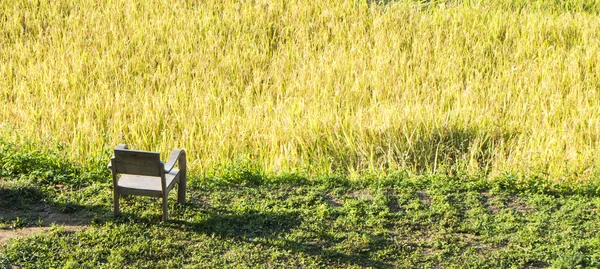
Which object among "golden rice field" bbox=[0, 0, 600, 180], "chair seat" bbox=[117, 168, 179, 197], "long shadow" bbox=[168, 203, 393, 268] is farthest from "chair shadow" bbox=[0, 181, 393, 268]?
"golden rice field" bbox=[0, 0, 600, 180]

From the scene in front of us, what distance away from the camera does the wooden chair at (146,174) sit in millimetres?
5277

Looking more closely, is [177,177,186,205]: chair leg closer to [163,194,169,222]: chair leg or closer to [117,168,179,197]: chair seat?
[117,168,179,197]: chair seat

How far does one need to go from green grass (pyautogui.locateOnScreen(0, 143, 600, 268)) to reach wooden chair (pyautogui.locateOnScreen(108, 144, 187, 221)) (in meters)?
0.25

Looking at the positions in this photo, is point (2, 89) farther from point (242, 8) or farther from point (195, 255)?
point (195, 255)

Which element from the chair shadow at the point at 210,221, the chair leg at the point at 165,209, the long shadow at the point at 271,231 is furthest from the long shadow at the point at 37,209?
the long shadow at the point at 271,231

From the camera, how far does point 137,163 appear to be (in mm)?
5316

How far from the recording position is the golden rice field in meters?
6.75

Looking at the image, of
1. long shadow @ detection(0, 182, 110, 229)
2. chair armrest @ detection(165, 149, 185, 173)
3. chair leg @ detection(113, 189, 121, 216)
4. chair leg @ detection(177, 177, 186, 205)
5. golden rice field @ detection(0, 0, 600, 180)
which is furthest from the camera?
golden rice field @ detection(0, 0, 600, 180)

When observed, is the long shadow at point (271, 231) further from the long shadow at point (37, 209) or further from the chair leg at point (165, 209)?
the long shadow at point (37, 209)

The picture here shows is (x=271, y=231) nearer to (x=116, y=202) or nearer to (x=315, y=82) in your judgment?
(x=116, y=202)

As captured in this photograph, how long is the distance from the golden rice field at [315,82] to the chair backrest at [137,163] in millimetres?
1204

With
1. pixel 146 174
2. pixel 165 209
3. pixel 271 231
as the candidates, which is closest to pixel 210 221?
pixel 165 209

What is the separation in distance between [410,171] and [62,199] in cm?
293

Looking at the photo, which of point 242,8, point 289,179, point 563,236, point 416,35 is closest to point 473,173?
point 563,236
